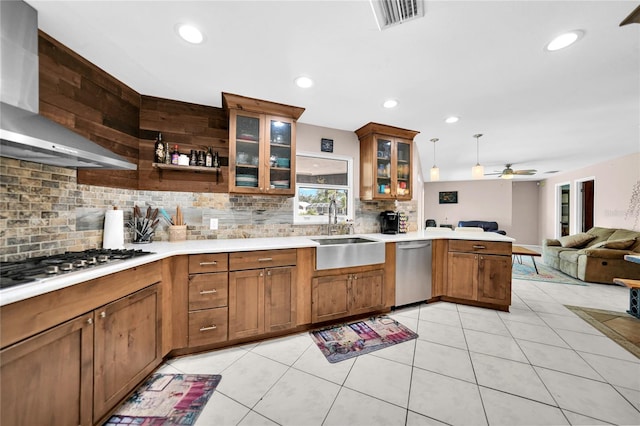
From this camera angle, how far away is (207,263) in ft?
6.23

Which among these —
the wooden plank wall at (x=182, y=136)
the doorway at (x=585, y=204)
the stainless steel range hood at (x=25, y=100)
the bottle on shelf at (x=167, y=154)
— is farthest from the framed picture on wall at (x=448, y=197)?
the stainless steel range hood at (x=25, y=100)

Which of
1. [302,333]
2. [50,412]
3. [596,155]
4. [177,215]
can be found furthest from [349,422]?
[596,155]

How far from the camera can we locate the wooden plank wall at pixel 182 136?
2.32 metres

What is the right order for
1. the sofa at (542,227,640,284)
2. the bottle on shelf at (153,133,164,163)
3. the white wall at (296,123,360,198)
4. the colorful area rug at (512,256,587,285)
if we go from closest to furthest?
1. the bottle on shelf at (153,133,164,163)
2. the white wall at (296,123,360,198)
3. the sofa at (542,227,640,284)
4. the colorful area rug at (512,256,587,285)

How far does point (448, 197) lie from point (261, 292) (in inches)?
352

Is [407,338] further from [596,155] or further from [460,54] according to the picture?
[596,155]

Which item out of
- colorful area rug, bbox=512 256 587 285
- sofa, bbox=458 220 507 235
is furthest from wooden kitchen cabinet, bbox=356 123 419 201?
sofa, bbox=458 220 507 235

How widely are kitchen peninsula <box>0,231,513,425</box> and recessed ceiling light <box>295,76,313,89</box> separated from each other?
151 centimetres

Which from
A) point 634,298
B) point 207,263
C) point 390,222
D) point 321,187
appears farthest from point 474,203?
point 207,263

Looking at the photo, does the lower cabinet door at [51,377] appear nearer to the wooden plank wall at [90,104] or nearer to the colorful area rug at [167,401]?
the colorful area rug at [167,401]

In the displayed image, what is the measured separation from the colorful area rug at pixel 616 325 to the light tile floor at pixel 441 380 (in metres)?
0.10

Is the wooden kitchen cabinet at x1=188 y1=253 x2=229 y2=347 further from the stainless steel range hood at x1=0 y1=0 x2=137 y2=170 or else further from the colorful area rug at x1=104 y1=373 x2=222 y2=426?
the stainless steel range hood at x1=0 y1=0 x2=137 y2=170

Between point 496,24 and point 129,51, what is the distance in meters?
2.55

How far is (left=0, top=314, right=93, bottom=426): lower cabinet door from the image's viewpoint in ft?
2.94
